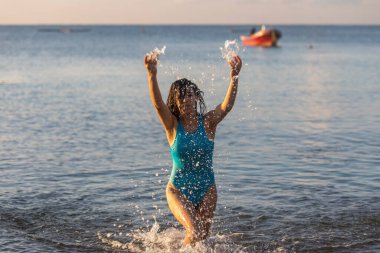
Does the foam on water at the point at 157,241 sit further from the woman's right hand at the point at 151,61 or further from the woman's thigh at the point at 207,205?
the woman's right hand at the point at 151,61

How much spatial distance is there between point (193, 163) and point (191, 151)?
5.9 inches

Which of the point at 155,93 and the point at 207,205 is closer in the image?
the point at 155,93

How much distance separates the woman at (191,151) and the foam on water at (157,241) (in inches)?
27.1

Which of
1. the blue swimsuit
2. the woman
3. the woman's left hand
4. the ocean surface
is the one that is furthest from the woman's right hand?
the ocean surface

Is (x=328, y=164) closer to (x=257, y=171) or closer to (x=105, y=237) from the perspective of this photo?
(x=257, y=171)

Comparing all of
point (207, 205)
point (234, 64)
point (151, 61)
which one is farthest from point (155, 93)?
point (207, 205)

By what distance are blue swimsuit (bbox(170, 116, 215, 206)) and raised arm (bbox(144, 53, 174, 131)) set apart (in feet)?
0.49

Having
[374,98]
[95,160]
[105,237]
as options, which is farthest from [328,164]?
[374,98]

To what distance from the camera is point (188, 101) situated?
7.54m

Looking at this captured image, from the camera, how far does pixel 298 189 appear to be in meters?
11.8

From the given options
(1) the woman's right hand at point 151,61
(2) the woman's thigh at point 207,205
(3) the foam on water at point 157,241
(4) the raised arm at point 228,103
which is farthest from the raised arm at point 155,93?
(3) the foam on water at point 157,241

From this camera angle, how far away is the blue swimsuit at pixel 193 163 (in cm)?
756

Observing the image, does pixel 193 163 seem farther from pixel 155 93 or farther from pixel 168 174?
pixel 168 174

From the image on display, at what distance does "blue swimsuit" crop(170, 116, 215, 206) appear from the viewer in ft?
24.8
